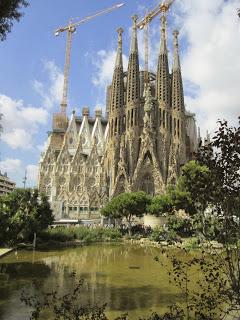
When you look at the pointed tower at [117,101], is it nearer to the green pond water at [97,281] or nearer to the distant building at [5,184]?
the distant building at [5,184]

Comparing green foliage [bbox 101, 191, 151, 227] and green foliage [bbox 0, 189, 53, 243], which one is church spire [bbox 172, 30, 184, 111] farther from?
green foliage [bbox 0, 189, 53, 243]

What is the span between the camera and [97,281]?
16.5 metres

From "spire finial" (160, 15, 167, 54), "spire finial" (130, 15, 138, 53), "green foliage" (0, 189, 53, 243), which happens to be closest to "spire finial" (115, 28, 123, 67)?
"spire finial" (130, 15, 138, 53)

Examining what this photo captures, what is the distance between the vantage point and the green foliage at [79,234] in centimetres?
3528

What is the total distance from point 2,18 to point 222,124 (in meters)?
6.29

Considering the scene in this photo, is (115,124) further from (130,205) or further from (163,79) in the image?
(130,205)

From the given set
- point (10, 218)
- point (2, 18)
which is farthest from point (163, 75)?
point (2, 18)

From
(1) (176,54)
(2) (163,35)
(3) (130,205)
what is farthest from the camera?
(1) (176,54)

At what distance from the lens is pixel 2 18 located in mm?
9266

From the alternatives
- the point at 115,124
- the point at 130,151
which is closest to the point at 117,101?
the point at 115,124

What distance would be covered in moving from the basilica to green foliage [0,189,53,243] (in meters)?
30.8

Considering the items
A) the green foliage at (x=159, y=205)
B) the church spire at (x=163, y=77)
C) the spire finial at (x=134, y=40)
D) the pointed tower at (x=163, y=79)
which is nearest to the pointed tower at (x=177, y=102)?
the pointed tower at (x=163, y=79)

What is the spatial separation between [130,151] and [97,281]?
50.3 metres

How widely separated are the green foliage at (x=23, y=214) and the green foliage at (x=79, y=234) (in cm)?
169
